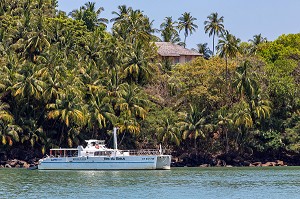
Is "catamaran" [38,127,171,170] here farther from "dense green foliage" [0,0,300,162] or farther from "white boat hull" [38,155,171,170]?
"dense green foliage" [0,0,300,162]

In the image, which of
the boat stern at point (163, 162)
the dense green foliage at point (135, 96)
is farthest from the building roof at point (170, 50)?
the boat stern at point (163, 162)

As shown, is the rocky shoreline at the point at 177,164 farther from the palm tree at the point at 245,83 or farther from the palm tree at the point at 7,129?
the palm tree at the point at 245,83

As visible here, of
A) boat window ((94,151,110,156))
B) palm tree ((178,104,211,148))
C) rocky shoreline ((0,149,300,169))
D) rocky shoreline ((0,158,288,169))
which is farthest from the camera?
palm tree ((178,104,211,148))

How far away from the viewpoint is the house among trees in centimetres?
11065

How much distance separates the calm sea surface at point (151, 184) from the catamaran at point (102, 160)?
1990 millimetres

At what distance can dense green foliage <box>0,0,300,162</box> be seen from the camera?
268 ft

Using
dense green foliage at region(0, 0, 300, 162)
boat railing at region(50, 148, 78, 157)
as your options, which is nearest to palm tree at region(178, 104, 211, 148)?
dense green foliage at region(0, 0, 300, 162)

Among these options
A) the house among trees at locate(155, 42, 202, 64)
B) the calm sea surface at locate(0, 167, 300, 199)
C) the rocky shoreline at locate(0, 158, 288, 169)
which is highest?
the house among trees at locate(155, 42, 202, 64)

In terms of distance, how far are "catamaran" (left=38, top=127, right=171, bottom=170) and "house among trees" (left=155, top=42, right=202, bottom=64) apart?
36294mm

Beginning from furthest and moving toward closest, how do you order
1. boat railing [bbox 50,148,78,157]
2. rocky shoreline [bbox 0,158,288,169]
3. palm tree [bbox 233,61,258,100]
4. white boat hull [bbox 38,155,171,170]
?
palm tree [bbox 233,61,258,100] → rocky shoreline [bbox 0,158,288,169] → boat railing [bbox 50,148,78,157] → white boat hull [bbox 38,155,171,170]

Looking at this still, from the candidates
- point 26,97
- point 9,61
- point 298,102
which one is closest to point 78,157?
point 26,97

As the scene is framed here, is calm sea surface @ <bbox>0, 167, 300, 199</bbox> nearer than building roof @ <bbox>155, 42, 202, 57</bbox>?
Yes

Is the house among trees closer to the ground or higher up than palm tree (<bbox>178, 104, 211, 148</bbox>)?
higher up

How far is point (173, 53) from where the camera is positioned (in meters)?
112
